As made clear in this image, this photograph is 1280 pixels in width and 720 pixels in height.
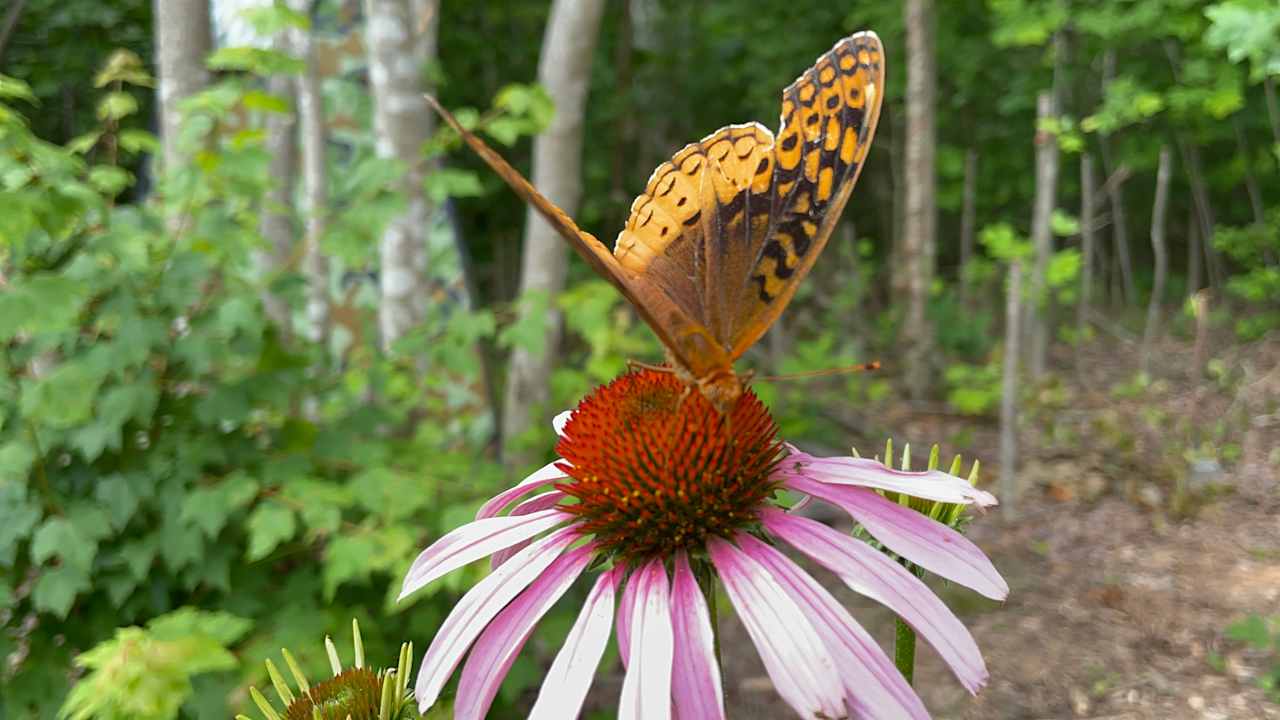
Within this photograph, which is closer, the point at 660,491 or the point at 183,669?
the point at 660,491

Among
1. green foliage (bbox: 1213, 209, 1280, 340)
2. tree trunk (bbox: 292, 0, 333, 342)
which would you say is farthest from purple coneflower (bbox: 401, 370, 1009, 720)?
green foliage (bbox: 1213, 209, 1280, 340)

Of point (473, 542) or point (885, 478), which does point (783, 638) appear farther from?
point (473, 542)

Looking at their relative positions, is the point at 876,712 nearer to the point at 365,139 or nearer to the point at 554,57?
the point at 554,57

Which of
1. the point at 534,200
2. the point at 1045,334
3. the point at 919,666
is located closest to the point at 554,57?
the point at 919,666

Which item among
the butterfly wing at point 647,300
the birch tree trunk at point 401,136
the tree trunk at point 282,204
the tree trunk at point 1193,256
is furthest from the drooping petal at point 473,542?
the tree trunk at point 1193,256

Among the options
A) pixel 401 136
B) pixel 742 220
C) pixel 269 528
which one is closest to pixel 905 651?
pixel 742 220

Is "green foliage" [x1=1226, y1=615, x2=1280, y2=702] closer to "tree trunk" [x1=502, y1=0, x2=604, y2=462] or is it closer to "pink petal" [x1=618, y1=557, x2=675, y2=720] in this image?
"pink petal" [x1=618, y1=557, x2=675, y2=720]
